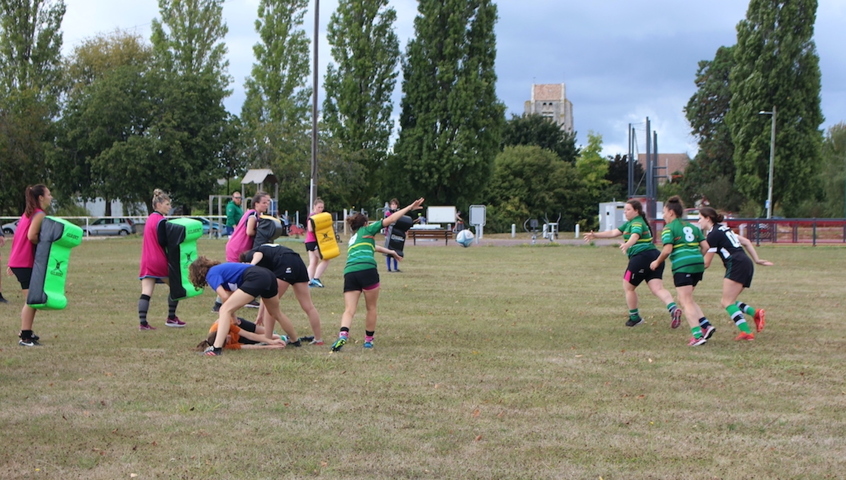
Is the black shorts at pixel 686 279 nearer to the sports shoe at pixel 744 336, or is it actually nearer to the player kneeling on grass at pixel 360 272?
the sports shoe at pixel 744 336

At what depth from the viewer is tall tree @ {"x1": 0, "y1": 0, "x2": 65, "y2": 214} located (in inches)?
1982

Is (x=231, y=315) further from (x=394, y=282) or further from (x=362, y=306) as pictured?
(x=394, y=282)

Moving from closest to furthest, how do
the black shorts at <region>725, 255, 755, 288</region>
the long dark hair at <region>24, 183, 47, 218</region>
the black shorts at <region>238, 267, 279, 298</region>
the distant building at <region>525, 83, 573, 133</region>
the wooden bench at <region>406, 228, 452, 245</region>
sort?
1. the black shorts at <region>238, 267, 279, 298</region>
2. the long dark hair at <region>24, 183, 47, 218</region>
3. the black shorts at <region>725, 255, 755, 288</region>
4. the wooden bench at <region>406, 228, 452, 245</region>
5. the distant building at <region>525, 83, 573, 133</region>

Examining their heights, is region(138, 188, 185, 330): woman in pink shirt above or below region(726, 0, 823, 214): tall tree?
below

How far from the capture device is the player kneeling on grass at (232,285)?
27.7 feet

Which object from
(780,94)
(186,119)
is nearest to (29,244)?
(186,119)

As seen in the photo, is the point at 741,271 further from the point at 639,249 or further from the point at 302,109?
the point at 302,109

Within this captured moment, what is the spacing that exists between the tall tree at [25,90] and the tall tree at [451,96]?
2229cm

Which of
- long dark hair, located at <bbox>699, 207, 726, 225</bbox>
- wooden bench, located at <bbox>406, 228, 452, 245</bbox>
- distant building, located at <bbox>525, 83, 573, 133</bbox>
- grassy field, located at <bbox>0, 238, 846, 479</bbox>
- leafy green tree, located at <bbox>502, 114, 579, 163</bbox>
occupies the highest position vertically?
distant building, located at <bbox>525, 83, 573, 133</bbox>

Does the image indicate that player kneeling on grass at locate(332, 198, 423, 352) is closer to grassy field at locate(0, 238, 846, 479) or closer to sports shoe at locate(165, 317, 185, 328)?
grassy field at locate(0, 238, 846, 479)

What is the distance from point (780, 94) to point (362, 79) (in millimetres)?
25807

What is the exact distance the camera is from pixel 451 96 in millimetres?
54875

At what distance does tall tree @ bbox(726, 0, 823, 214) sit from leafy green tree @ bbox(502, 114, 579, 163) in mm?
25621

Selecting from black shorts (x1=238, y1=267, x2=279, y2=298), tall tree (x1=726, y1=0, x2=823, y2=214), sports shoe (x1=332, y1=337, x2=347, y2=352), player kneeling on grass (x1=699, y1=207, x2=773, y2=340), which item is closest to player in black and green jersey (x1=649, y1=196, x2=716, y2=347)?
player kneeling on grass (x1=699, y1=207, x2=773, y2=340)
